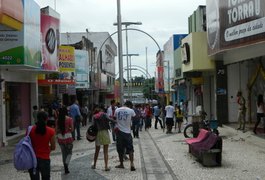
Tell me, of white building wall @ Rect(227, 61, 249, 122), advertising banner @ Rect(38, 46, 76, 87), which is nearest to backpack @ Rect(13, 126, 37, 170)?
white building wall @ Rect(227, 61, 249, 122)

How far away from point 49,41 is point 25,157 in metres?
16.7

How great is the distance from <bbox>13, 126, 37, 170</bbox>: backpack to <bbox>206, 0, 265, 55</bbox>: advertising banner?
387 inches

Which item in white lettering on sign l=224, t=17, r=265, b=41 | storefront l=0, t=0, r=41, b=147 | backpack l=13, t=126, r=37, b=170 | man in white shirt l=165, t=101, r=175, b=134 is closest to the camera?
backpack l=13, t=126, r=37, b=170

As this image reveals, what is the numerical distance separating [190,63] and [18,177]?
16.2 metres

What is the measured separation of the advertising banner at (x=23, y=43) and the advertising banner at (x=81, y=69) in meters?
21.9

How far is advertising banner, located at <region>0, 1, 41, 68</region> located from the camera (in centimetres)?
1673

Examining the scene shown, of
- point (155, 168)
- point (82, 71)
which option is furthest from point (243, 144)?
point (82, 71)

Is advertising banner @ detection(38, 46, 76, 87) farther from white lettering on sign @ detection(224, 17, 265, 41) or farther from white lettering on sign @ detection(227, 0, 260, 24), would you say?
white lettering on sign @ detection(227, 0, 260, 24)

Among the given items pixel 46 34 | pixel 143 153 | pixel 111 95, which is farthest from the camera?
pixel 111 95

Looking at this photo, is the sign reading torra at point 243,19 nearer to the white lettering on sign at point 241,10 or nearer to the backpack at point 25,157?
the white lettering on sign at point 241,10

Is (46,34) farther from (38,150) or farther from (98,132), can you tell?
(38,150)

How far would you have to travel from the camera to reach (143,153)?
15.8 metres

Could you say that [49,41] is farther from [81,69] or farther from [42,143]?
[81,69]

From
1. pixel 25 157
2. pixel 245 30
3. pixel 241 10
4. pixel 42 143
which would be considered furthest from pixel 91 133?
pixel 241 10
